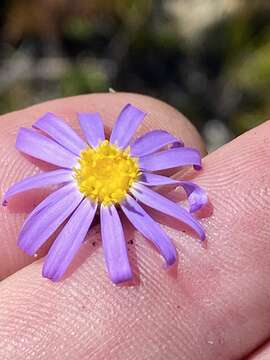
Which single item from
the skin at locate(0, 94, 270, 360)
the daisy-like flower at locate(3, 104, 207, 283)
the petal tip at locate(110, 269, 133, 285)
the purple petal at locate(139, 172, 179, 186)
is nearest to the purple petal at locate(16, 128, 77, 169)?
the daisy-like flower at locate(3, 104, 207, 283)

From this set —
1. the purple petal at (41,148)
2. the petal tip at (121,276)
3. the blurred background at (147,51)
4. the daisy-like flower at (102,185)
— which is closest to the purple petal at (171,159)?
the daisy-like flower at (102,185)

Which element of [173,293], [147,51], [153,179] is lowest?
[173,293]

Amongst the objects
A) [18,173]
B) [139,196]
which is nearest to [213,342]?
[139,196]

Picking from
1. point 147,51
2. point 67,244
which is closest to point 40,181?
point 67,244

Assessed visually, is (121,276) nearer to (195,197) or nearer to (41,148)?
(195,197)

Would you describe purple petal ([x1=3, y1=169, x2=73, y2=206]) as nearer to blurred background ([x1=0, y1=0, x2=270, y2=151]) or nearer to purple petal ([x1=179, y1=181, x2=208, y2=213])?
purple petal ([x1=179, y1=181, x2=208, y2=213])

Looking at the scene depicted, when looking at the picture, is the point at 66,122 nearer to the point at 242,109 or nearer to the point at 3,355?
the point at 3,355

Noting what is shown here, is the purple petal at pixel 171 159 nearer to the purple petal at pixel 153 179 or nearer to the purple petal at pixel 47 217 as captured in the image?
the purple petal at pixel 153 179
